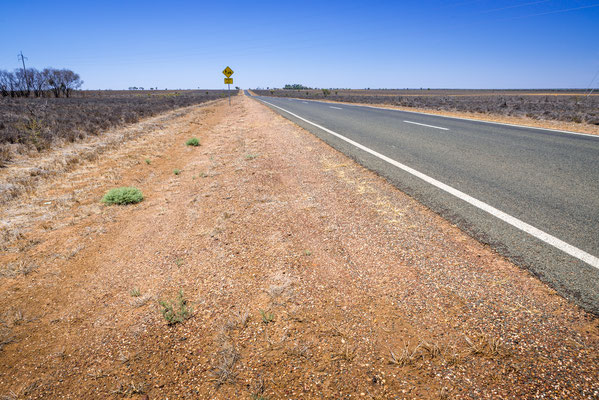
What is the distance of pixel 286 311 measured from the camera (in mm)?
1972

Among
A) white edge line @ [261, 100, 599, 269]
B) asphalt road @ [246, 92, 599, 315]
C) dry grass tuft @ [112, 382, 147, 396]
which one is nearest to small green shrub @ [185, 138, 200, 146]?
asphalt road @ [246, 92, 599, 315]

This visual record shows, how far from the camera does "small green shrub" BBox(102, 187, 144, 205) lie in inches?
179

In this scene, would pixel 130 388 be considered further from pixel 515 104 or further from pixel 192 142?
pixel 515 104

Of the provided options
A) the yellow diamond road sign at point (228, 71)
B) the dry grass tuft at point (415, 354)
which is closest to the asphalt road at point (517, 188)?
the dry grass tuft at point (415, 354)

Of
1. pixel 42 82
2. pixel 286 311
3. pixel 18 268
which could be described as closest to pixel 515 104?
pixel 286 311

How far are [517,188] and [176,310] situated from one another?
442cm

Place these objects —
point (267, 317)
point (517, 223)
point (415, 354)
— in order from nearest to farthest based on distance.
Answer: point (415, 354)
point (267, 317)
point (517, 223)

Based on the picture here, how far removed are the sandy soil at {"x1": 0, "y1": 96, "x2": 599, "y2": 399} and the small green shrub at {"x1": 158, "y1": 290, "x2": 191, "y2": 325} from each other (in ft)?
0.14

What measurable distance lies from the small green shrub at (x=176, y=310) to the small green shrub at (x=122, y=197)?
311 centimetres

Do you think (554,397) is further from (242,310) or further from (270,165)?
(270,165)

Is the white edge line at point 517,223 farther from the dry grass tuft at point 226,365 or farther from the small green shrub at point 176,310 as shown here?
the small green shrub at point 176,310

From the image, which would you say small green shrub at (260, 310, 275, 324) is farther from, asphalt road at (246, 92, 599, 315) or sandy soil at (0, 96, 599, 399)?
asphalt road at (246, 92, 599, 315)

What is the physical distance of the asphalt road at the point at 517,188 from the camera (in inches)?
88.0

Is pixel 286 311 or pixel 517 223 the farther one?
pixel 517 223
